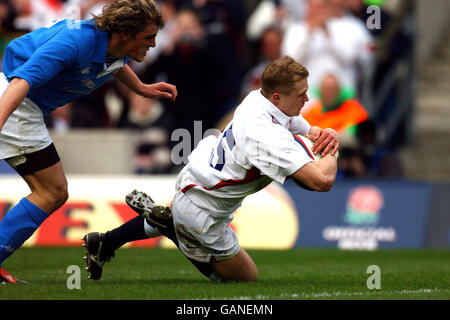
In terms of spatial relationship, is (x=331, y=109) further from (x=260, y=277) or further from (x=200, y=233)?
(x=200, y=233)

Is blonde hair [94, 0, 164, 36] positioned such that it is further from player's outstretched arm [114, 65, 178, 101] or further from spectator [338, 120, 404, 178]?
spectator [338, 120, 404, 178]

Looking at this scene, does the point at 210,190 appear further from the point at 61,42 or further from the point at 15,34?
the point at 15,34

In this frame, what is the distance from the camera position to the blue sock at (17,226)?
22.3 ft

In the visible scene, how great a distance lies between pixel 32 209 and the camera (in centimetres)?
684

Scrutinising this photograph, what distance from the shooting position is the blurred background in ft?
42.0

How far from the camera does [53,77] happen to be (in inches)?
257

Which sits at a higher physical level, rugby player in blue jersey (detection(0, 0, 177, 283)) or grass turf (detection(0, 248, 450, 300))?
rugby player in blue jersey (detection(0, 0, 177, 283))

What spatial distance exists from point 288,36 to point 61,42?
25.6 ft

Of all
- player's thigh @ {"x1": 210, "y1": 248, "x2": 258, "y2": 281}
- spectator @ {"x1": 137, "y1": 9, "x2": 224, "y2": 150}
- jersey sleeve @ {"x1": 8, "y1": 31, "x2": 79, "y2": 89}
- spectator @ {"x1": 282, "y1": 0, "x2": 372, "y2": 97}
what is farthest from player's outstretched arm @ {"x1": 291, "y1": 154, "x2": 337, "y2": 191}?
spectator @ {"x1": 137, "y1": 9, "x2": 224, "y2": 150}

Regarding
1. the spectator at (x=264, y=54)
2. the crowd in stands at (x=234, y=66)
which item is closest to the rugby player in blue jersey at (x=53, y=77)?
the crowd in stands at (x=234, y=66)

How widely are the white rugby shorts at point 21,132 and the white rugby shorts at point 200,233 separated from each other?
3.76 feet

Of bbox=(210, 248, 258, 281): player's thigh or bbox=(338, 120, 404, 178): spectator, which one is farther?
bbox=(338, 120, 404, 178): spectator

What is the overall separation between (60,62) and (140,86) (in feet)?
3.80
